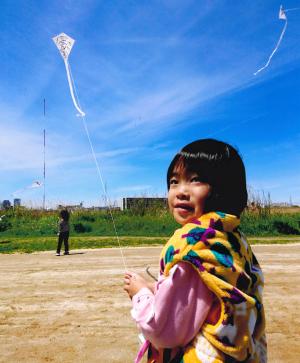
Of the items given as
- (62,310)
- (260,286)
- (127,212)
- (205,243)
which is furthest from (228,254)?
(127,212)

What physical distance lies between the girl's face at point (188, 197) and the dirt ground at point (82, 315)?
2.65 m

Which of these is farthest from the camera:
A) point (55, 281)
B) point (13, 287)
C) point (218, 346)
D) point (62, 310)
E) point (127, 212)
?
point (127, 212)

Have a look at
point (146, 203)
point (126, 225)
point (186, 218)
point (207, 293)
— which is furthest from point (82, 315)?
point (146, 203)

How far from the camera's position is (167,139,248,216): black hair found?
177 cm

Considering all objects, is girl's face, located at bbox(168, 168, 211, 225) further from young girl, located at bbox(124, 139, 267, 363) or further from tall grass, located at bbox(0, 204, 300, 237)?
tall grass, located at bbox(0, 204, 300, 237)

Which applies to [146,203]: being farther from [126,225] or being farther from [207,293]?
[207,293]

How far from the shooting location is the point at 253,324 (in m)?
1.65

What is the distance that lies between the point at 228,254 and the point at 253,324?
305mm

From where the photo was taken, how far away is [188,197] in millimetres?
1791

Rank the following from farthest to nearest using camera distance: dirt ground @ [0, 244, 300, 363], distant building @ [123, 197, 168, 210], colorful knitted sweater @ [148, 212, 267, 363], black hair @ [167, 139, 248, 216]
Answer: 1. distant building @ [123, 197, 168, 210]
2. dirt ground @ [0, 244, 300, 363]
3. black hair @ [167, 139, 248, 216]
4. colorful knitted sweater @ [148, 212, 267, 363]

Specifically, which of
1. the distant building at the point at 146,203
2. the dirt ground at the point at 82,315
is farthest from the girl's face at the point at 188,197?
the distant building at the point at 146,203

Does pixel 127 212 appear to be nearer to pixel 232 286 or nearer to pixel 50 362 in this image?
pixel 50 362

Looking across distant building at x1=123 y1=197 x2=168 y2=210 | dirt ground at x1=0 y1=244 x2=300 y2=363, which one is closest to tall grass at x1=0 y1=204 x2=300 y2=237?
distant building at x1=123 y1=197 x2=168 y2=210

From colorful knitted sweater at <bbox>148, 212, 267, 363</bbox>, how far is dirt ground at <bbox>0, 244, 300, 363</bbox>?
2.60 m
